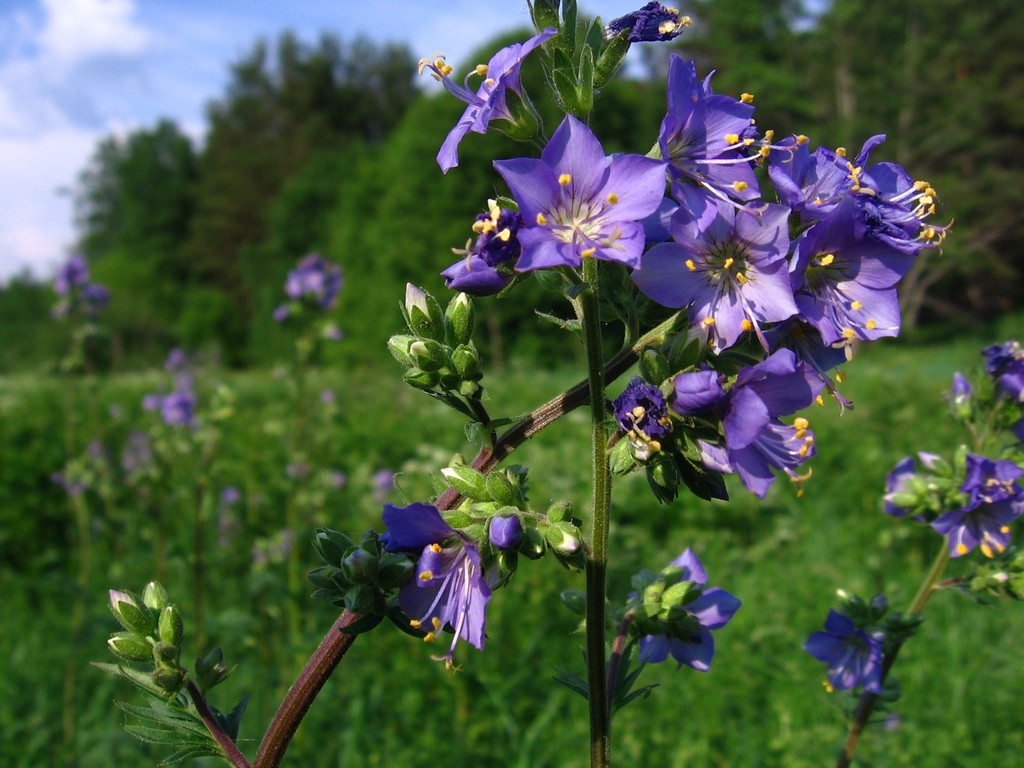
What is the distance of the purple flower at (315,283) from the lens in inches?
185

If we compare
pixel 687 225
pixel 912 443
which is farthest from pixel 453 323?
pixel 912 443

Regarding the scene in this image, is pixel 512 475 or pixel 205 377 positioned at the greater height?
pixel 205 377

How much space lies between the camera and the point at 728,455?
1227 mm

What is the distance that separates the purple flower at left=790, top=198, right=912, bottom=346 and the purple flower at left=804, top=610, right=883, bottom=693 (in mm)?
968

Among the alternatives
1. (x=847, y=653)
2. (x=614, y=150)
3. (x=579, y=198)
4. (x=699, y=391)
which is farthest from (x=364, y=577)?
(x=614, y=150)

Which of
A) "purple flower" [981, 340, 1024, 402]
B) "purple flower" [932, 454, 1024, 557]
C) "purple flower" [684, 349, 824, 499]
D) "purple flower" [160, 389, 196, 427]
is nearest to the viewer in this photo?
"purple flower" [684, 349, 824, 499]

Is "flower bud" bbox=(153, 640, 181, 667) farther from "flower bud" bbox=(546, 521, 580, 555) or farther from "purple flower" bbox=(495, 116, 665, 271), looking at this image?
"purple flower" bbox=(495, 116, 665, 271)

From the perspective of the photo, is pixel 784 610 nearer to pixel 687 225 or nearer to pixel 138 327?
pixel 687 225

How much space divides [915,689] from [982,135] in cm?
2750

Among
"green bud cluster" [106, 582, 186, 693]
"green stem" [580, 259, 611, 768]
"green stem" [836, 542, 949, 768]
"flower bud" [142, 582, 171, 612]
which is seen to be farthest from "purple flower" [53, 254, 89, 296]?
"green stem" [836, 542, 949, 768]

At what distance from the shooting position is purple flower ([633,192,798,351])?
4.11 ft

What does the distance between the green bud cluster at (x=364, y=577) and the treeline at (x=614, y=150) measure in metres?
13.6

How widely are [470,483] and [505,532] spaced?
0.13 metres

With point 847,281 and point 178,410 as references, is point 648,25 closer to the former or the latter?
point 847,281
